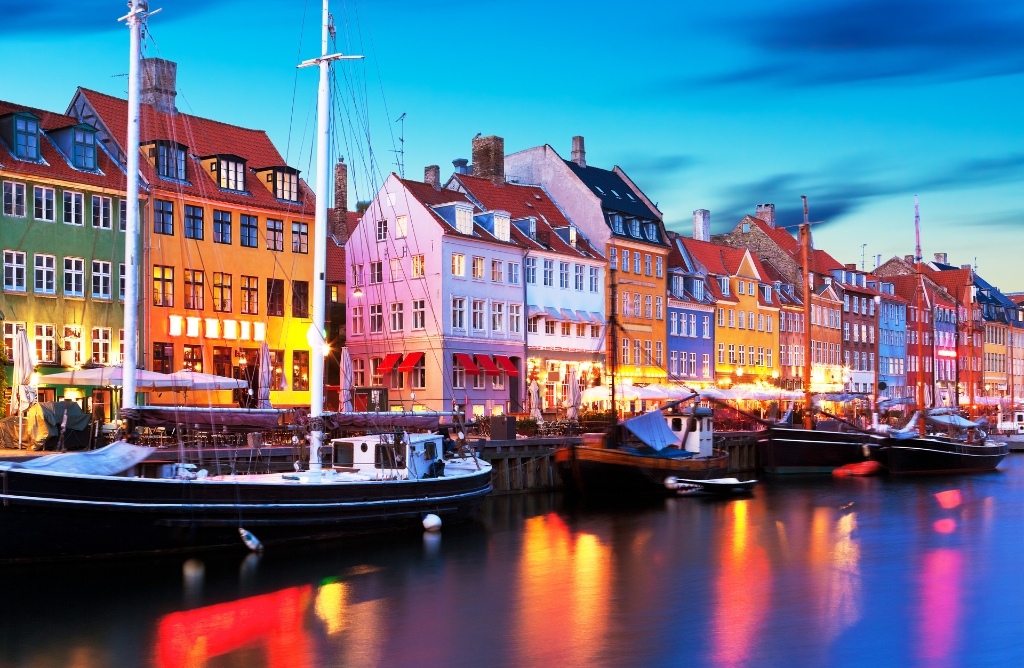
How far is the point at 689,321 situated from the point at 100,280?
39.6m

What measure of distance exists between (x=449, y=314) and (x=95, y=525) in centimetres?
3231

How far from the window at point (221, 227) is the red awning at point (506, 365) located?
15004 millimetres

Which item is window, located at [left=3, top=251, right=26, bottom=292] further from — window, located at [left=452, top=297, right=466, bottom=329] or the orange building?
window, located at [left=452, top=297, right=466, bottom=329]

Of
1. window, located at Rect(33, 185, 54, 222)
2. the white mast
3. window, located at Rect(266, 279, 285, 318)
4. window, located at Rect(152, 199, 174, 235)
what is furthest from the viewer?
window, located at Rect(266, 279, 285, 318)

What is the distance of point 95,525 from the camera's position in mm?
26484

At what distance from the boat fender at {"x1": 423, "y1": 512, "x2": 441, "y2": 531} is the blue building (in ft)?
245

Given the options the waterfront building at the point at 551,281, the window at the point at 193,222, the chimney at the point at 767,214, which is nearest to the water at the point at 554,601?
the window at the point at 193,222

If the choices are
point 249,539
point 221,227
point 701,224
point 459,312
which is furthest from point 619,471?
point 701,224

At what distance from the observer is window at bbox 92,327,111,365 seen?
46.2m

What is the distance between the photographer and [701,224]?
88.8m

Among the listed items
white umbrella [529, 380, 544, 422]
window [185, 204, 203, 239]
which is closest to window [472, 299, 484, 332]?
white umbrella [529, 380, 544, 422]

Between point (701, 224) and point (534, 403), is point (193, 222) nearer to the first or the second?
point (534, 403)

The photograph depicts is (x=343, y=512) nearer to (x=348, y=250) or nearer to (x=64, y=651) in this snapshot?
(x=64, y=651)

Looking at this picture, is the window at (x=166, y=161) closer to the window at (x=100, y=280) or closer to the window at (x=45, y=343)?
the window at (x=100, y=280)
